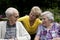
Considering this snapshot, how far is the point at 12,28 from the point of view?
688cm

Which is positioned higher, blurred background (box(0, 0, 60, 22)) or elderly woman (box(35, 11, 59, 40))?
blurred background (box(0, 0, 60, 22))

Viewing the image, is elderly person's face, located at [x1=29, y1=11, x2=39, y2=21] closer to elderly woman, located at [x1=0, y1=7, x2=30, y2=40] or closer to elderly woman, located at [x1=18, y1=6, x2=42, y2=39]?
elderly woman, located at [x1=18, y1=6, x2=42, y2=39]

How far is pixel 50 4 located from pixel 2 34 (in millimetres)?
4821

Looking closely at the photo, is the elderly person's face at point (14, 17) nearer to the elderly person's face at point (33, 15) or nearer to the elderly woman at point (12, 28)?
the elderly woman at point (12, 28)

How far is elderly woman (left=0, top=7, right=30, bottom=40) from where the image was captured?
6707 millimetres

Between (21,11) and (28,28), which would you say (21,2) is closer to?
→ (21,11)

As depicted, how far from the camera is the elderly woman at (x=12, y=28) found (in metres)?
6.71

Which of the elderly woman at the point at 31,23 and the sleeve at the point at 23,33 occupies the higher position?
the elderly woman at the point at 31,23

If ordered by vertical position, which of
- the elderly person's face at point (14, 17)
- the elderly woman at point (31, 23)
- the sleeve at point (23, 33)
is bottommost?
the sleeve at point (23, 33)

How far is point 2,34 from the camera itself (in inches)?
273

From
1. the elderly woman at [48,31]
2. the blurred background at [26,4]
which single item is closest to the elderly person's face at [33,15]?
the elderly woman at [48,31]

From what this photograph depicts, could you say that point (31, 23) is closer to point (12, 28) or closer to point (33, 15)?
point (33, 15)

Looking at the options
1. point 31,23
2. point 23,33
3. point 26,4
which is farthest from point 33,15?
point 26,4

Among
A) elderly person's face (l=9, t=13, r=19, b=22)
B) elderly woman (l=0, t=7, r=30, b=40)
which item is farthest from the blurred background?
elderly person's face (l=9, t=13, r=19, b=22)
